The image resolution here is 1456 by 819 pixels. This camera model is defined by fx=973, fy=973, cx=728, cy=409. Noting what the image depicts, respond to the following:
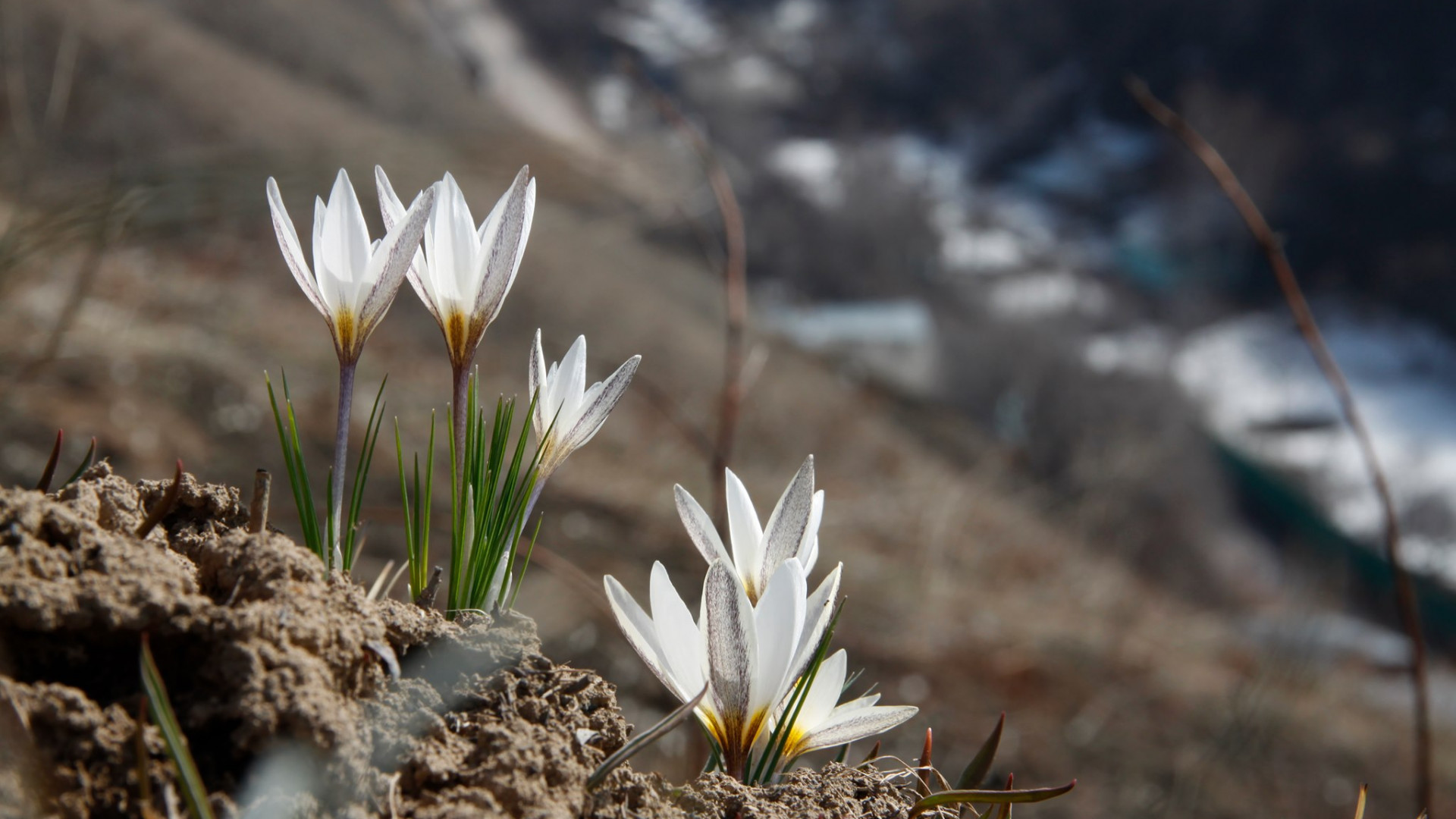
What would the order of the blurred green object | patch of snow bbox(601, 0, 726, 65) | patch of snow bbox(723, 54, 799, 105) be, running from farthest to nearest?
patch of snow bbox(601, 0, 726, 65) < patch of snow bbox(723, 54, 799, 105) < the blurred green object

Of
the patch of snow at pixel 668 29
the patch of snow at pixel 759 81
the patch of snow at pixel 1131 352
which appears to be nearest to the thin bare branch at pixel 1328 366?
the patch of snow at pixel 1131 352

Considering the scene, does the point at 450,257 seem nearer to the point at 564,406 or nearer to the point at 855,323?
the point at 564,406

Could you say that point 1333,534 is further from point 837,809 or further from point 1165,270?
point 837,809

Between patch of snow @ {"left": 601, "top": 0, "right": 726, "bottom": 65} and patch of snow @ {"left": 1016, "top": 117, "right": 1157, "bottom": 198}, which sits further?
patch of snow @ {"left": 601, "top": 0, "right": 726, "bottom": 65}

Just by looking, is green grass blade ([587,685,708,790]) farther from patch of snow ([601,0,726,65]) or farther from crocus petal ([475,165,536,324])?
patch of snow ([601,0,726,65])

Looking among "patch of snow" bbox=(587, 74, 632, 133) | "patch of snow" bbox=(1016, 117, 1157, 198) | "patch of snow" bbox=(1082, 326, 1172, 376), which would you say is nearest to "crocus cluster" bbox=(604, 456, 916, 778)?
"patch of snow" bbox=(1082, 326, 1172, 376)

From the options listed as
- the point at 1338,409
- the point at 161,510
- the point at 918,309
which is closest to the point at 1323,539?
the point at 1338,409
